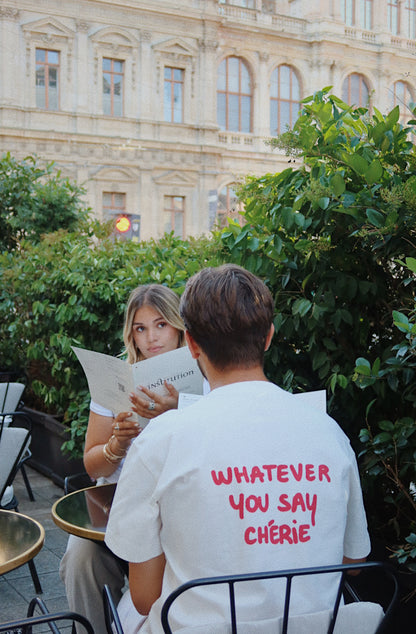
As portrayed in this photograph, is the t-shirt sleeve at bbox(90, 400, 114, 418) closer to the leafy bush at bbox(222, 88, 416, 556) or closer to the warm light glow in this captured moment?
the leafy bush at bbox(222, 88, 416, 556)

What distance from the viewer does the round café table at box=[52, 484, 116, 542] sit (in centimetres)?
220

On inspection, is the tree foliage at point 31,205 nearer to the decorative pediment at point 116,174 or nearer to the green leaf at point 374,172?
the green leaf at point 374,172

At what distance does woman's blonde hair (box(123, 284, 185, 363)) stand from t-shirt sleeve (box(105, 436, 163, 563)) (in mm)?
1497

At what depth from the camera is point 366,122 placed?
2615 mm

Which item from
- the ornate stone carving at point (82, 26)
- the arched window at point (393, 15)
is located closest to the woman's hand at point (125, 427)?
the ornate stone carving at point (82, 26)

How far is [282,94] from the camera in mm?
33094

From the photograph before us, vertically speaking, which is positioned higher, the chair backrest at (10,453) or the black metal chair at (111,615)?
the black metal chair at (111,615)

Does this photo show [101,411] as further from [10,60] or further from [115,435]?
[10,60]

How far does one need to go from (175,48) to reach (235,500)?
30376 millimetres

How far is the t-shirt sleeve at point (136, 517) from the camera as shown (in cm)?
142

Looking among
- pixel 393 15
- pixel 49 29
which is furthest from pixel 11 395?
pixel 393 15

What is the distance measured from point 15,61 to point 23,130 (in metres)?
2.71

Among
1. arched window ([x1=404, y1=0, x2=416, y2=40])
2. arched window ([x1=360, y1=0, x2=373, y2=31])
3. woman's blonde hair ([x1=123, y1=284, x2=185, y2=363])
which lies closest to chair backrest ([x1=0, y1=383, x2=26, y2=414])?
woman's blonde hair ([x1=123, y1=284, x2=185, y2=363])

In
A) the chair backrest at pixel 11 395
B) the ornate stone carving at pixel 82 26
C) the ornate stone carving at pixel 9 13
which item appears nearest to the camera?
the chair backrest at pixel 11 395
